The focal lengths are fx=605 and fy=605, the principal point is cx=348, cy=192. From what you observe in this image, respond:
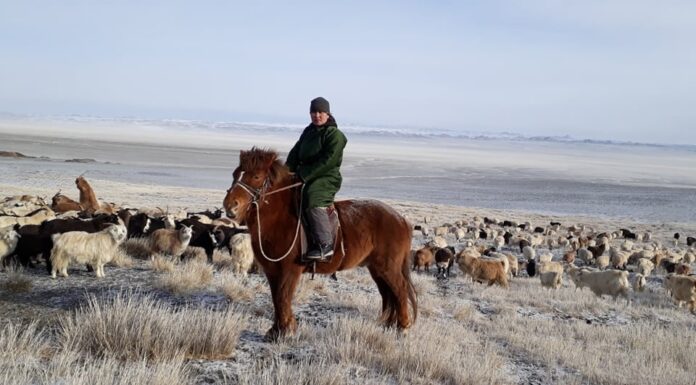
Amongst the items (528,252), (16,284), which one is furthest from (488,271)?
(16,284)

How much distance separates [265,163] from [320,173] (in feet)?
2.09

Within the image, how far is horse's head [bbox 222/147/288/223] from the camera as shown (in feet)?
21.5

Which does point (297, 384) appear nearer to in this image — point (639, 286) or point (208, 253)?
point (208, 253)

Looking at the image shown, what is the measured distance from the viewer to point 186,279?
9.30 meters

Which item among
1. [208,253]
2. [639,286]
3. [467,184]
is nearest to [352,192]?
[467,184]

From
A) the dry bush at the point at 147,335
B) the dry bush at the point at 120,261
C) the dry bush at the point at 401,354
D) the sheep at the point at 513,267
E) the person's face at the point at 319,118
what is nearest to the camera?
the dry bush at the point at 147,335

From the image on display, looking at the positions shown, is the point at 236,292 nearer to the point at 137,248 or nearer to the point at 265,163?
the point at 265,163

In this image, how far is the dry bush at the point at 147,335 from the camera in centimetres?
571

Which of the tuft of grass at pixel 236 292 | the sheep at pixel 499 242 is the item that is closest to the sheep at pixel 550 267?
the sheep at pixel 499 242

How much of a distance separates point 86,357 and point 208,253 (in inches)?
324

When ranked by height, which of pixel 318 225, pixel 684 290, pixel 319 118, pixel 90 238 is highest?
pixel 319 118

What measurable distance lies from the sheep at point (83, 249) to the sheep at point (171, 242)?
249 centimetres

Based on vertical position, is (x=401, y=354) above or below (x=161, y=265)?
above

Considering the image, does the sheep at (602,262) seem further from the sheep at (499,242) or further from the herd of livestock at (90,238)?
the herd of livestock at (90,238)
